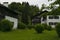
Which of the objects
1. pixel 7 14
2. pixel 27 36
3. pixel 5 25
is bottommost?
pixel 27 36

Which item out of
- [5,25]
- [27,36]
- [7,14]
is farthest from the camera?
[7,14]

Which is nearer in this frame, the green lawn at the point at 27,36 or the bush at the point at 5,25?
the green lawn at the point at 27,36

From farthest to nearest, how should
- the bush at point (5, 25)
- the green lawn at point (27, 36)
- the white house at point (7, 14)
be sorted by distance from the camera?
the white house at point (7, 14), the bush at point (5, 25), the green lawn at point (27, 36)

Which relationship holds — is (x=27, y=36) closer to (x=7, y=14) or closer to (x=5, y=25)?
(x=5, y=25)

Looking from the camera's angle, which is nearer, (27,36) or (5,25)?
(27,36)

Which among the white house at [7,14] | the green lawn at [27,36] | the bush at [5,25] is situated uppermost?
the white house at [7,14]

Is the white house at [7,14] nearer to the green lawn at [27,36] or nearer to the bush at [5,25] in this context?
the bush at [5,25]

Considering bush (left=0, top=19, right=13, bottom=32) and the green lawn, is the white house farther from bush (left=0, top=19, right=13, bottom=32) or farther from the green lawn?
the green lawn

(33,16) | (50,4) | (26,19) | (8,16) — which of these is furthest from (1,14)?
(33,16)

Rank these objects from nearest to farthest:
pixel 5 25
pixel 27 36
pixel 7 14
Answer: pixel 27 36
pixel 5 25
pixel 7 14

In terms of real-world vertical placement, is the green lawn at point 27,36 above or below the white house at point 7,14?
below

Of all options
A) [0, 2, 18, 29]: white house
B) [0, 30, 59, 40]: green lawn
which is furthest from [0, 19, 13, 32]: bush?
[0, 30, 59, 40]: green lawn

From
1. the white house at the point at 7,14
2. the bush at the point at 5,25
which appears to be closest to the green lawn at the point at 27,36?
the bush at the point at 5,25

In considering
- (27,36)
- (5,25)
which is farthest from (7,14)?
(27,36)
